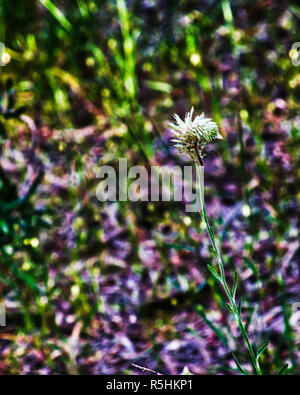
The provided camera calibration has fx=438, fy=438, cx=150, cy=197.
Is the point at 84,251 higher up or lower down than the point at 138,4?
lower down

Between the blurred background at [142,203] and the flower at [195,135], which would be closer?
the flower at [195,135]

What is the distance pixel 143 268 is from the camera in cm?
115

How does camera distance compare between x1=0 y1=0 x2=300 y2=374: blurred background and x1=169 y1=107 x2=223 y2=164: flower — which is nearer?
x1=169 y1=107 x2=223 y2=164: flower

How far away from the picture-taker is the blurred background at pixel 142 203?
3.28 ft

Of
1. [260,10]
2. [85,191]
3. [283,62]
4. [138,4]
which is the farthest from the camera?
[138,4]

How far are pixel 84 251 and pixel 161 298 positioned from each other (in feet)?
0.84

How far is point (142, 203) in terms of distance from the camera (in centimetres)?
127

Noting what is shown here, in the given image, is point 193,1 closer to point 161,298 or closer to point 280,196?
point 280,196

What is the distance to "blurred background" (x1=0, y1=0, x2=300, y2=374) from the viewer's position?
3.28 feet

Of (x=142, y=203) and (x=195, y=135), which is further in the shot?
(x=142, y=203)
